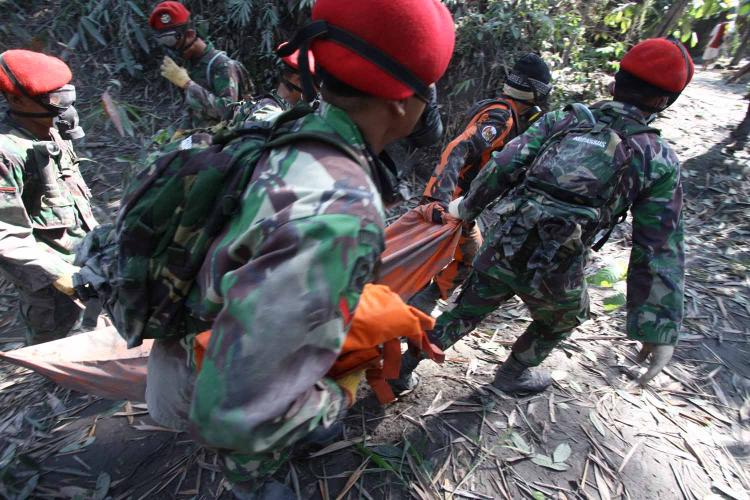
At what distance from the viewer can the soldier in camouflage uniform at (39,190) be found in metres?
2.45

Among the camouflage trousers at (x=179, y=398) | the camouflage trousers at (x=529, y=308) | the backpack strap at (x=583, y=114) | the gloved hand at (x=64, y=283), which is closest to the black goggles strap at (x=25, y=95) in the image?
the gloved hand at (x=64, y=283)

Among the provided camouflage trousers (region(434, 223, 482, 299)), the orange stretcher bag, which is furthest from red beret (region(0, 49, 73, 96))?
camouflage trousers (region(434, 223, 482, 299))

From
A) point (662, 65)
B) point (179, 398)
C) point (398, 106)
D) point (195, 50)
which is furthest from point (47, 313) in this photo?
point (662, 65)

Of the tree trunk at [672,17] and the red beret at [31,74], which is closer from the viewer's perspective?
the red beret at [31,74]

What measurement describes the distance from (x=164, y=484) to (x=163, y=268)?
5.37 feet

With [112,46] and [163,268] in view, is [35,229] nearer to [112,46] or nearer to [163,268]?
[163,268]

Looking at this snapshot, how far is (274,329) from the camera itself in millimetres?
928

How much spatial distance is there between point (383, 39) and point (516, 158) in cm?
173

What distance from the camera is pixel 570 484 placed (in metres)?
2.50

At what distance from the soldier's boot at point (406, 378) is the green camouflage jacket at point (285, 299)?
1777 mm

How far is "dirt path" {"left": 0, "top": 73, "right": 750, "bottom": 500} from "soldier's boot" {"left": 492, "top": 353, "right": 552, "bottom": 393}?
0.08 m

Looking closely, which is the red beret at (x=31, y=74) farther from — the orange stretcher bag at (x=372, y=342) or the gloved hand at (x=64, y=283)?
the orange stretcher bag at (x=372, y=342)

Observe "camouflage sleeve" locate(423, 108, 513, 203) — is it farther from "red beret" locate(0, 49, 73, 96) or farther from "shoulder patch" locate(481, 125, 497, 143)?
"red beret" locate(0, 49, 73, 96)

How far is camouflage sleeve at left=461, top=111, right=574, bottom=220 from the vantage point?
8.55 feet
